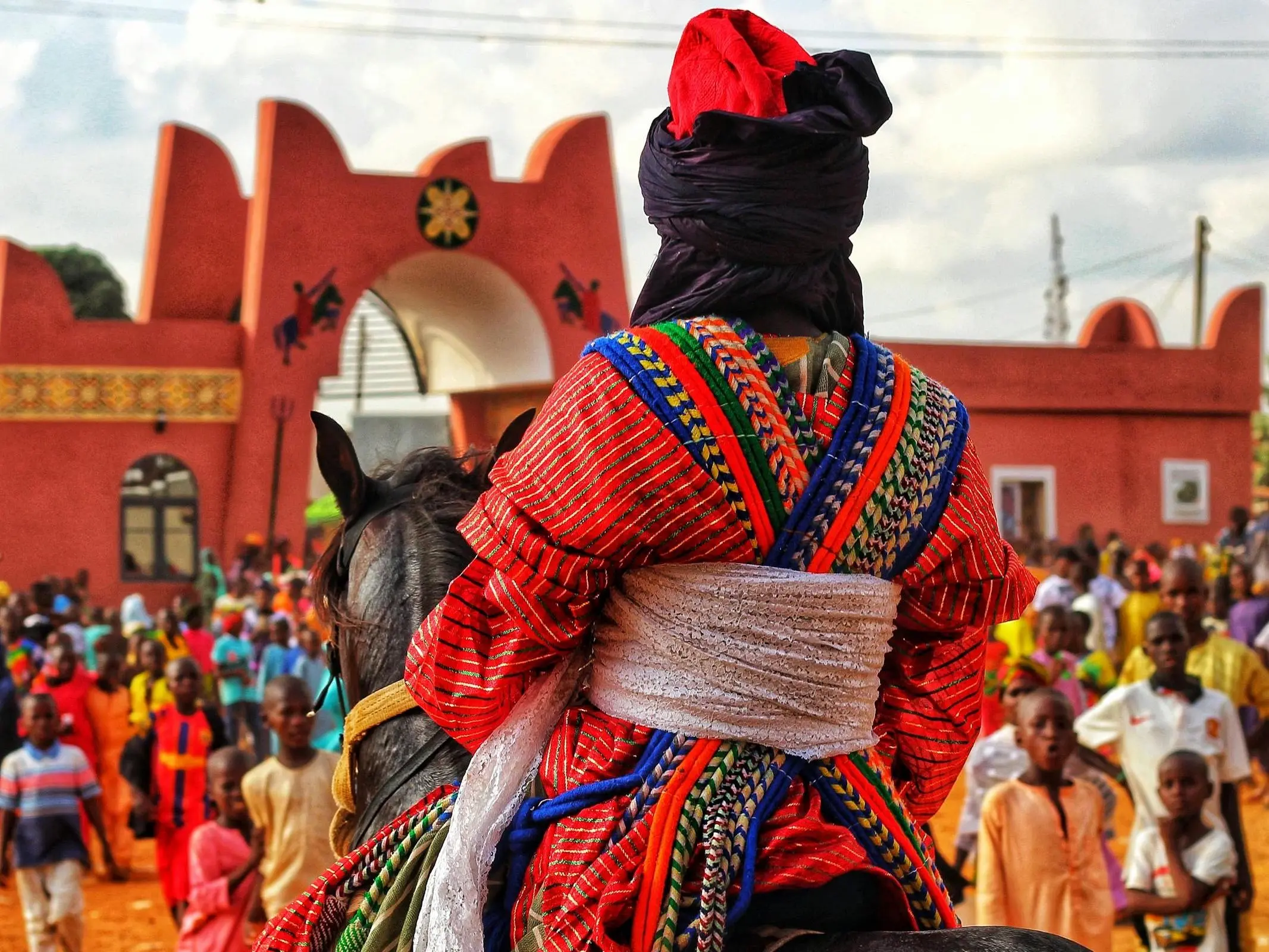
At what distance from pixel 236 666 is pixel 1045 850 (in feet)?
26.9

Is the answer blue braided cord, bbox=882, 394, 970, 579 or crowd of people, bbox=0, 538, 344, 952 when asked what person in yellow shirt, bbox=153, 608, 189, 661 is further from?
blue braided cord, bbox=882, 394, 970, 579

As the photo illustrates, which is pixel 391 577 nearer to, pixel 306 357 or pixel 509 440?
pixel 509 440

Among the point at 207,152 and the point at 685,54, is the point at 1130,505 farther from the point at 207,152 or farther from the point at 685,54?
the point at 685,54

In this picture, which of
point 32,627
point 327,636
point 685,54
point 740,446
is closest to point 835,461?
point 740,446

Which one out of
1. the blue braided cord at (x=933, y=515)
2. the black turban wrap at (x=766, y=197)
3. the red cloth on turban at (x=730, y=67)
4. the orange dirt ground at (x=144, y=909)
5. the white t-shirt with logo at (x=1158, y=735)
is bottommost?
the orange dirt ground at (x=144, y=909)

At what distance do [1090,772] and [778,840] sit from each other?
15.7 feet

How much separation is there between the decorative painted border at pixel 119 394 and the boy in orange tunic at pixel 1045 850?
53.0 feet

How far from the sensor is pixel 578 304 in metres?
21.2

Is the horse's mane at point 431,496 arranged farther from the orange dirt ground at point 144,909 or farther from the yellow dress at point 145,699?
the yellow dress at point 145,699

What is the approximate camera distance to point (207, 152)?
73.2ft

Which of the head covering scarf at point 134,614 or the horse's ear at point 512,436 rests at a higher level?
the horse's ear at point 512,436

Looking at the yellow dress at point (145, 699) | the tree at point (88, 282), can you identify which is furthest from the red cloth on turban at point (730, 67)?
the tree at point (88, 282)

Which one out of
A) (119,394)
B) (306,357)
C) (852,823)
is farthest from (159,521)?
(852,823)

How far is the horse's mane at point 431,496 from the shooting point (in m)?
2.99
